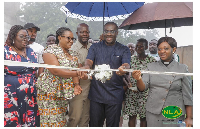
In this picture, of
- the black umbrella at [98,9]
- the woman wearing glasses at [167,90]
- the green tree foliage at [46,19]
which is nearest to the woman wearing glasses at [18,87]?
the black umbrella at [98,9]

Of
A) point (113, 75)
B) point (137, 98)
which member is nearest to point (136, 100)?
point (137, 98)

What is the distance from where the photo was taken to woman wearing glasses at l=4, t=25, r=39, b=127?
2.57 m

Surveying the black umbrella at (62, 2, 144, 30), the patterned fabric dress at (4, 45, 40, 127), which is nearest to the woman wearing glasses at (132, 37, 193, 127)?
the black umbrella at (62, 2, 144, 30)

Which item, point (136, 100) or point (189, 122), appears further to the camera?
point (136, 100)

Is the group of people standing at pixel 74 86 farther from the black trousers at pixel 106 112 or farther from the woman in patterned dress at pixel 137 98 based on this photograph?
the woman in patterned dress at pixel 137 98

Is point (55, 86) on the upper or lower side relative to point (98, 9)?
lower

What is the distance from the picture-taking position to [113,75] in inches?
117

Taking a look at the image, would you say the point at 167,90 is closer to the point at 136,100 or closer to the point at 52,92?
the point at 136,100

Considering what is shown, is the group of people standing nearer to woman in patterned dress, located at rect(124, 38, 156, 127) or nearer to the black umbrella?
woman in patterned dress, located at rect(124, 38, 156, 127)

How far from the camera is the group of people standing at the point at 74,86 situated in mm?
2482

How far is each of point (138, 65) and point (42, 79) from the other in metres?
2.05

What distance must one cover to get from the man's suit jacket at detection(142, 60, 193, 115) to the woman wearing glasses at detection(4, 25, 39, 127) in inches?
70.2

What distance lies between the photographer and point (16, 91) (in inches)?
103

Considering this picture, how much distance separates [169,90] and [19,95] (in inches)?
86.5
